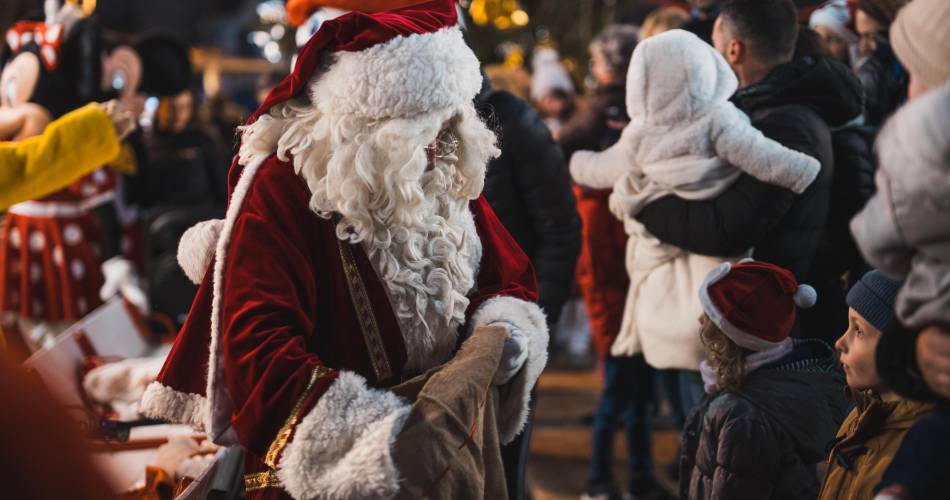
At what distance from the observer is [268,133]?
2.02m

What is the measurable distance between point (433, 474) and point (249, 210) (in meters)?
0.63

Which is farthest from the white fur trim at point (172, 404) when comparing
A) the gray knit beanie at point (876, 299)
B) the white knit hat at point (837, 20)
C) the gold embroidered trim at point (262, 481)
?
the white knit hat at point (837, 20)

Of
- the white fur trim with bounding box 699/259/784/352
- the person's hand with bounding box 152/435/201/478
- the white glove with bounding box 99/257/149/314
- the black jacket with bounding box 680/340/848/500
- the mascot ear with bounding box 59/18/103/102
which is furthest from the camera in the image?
the white glove with bounding box 99/257/149/314

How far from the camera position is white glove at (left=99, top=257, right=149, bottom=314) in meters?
4.39

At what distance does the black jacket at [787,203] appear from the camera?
113 inches

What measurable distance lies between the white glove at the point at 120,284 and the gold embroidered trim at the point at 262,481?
2.57 metres

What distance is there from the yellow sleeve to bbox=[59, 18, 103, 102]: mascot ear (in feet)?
2.99

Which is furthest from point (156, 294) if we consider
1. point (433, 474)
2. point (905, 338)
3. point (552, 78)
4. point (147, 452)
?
point (905, 338)

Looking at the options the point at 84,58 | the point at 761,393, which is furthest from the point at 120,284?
the point at 761,393

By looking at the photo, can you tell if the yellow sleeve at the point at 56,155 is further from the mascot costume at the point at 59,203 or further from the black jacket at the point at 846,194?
the black jacket at the point at 846,194

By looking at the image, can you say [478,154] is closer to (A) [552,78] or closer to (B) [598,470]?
(B) [598,470]

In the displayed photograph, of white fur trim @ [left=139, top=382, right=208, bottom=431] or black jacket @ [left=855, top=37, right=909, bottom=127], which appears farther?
black jacket @ [left=855, top=37, right=909, bottom=127]

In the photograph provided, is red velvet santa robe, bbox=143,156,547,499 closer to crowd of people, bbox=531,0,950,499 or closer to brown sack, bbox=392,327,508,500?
brown sack, bbox=392,327,508,500

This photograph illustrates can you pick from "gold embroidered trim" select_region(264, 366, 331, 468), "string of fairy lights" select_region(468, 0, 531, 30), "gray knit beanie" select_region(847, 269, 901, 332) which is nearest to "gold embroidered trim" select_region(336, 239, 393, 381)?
"gold embroidered trim" select_region(264, 366, 331, 468)
